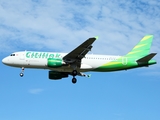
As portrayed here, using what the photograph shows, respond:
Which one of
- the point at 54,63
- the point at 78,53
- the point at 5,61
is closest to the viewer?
the point at 54,63

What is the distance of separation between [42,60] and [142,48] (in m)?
17.8

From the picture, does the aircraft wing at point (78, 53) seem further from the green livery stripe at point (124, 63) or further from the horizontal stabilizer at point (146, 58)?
the horizontal stabilizer at point (146, 58)

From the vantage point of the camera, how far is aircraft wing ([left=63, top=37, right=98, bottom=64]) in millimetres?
54894

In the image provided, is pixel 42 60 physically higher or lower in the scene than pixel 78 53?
lower

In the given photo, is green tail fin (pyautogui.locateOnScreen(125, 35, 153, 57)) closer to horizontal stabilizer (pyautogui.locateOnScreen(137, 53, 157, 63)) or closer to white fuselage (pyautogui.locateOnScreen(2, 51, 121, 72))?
horizontal stabilizer (pyautogui.locateOnScreen(137, 53, 157, 63))

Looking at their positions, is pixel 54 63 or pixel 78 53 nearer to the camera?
pixel 54 63

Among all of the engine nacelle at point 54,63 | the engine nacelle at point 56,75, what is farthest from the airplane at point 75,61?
the engine nacelle at point 56,75

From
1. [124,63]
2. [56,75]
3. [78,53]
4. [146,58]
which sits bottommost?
[56,75]

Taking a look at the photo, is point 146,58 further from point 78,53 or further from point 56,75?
point 56,75

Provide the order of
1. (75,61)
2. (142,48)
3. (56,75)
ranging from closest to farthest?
(75,61)
(142,48)
(56,75)

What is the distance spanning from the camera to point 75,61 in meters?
58.1

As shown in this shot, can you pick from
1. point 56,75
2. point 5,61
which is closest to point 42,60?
point 5,61

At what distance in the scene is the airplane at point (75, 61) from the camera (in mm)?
57219

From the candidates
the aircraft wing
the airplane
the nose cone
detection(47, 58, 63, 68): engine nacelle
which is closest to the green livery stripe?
the airplane
